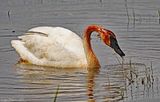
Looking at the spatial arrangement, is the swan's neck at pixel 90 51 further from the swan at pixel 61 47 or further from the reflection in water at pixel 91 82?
the reflection in water at pixel 91 82

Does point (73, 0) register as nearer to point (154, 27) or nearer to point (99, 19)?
point (99, 19)

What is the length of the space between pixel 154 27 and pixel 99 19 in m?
1.49

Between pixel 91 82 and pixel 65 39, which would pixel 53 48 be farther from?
pixel 91 82

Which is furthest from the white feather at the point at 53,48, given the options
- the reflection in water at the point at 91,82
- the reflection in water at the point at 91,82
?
the reflection in water at the point at 91,82

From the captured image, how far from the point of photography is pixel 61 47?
1355 centimetres

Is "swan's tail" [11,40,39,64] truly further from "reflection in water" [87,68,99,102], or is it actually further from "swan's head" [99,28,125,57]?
"swan's head" [99,28,125,57]

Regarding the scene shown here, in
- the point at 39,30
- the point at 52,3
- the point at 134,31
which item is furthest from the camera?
the point at 52,3

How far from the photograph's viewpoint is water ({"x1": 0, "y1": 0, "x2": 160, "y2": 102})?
1109 centimetres

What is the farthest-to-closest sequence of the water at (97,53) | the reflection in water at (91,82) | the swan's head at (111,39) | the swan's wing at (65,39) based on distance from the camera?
1. the swan's wing at (65,39)
2. the swan's head at (111,39)
3. the water at (97,53)
4. the reflection in water at (91,82)

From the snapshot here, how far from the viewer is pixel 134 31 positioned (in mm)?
15680

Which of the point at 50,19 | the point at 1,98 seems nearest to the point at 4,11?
the point at 50,19

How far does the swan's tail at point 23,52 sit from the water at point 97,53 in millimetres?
176

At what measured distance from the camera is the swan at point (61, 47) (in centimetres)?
1342

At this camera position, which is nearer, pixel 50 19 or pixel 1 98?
pixel 1 98
